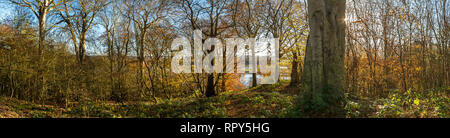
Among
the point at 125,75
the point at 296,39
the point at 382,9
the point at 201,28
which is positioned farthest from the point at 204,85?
the point at 382,9

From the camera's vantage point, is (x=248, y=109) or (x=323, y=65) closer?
(x=323, y=65)

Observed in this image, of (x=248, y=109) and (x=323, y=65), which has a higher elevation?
(x=323, y=65)

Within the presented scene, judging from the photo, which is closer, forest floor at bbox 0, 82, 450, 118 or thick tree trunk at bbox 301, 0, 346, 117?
thick tree trunk at bbox 301, 0, 346, 117

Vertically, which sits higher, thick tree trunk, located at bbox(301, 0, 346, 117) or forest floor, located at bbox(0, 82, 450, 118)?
thick tree trunk, located at bbox(301, 0, 346, 117)

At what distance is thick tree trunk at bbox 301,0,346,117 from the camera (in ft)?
13.3

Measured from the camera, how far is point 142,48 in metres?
8.75

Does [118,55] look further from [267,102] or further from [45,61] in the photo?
[267,102]

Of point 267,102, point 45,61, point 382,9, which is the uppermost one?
point 382,9

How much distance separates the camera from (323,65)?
13.8 ft

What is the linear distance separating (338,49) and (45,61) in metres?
9.21

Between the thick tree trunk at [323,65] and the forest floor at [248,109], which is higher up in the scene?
the thick tree trunk at [323,65]

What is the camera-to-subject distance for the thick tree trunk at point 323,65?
13.3 feet

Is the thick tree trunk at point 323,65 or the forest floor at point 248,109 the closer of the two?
the thick tree trunk at point 323,65
